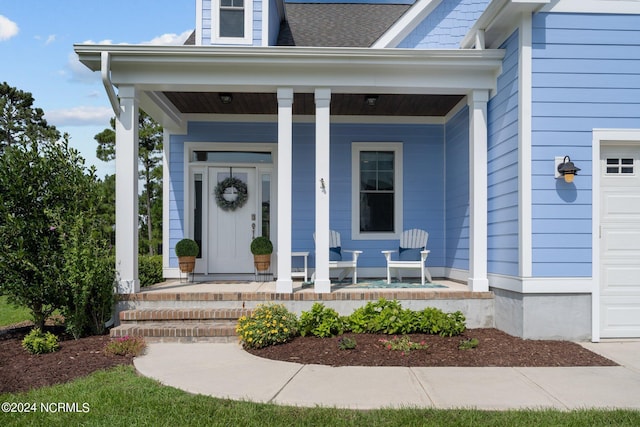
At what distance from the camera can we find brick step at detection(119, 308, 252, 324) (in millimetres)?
5699

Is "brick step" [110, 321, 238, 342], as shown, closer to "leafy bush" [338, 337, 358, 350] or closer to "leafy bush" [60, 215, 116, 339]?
"leafy bush" [60, 215, 116, 339]

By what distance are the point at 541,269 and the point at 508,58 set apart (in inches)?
99.1

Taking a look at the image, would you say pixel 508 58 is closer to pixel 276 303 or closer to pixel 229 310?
pixel 276 303

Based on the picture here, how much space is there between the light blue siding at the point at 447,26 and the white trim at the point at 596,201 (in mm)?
3443

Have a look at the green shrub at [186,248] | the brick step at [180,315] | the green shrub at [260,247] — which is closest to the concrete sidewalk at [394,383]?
the brick step at [180,315]

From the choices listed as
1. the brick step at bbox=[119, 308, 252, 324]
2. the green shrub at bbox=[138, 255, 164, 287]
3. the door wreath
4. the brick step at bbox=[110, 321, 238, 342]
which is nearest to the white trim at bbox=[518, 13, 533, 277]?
the brick step at bbox=[119, 308, 252, 324]

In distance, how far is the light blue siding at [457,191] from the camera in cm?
730

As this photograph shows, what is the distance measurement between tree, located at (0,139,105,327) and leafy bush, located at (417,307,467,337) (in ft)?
13.0

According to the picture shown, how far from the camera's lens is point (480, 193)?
615cm

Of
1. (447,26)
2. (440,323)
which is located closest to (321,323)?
(440,323)

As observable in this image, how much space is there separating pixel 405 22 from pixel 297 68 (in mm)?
2755

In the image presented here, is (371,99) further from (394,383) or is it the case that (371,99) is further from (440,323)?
(394,383)

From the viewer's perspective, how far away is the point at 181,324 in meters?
5.70

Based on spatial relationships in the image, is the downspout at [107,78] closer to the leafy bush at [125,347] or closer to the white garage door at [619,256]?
the leafy bush at [125,347]
